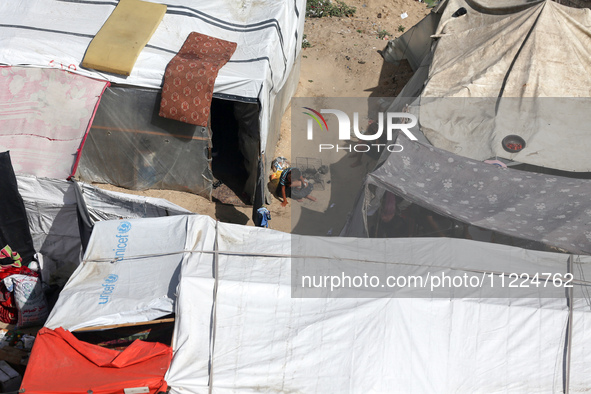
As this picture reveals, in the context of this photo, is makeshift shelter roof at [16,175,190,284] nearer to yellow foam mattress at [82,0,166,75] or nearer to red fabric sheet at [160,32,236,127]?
red fabric sheet at [160,32,236,127]

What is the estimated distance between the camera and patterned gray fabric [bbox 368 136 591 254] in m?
5.76

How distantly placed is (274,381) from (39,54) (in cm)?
691

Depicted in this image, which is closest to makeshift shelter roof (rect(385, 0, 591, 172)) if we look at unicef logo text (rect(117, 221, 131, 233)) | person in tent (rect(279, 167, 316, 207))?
person in tent (rect(279, 167, 316, 207))

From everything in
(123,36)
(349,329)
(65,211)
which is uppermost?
(123,36)

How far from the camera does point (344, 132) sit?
36.1ft

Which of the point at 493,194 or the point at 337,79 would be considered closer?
the point at 493,194

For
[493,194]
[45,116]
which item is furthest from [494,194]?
[45,116]

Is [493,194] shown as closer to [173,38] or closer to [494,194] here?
[494,194]

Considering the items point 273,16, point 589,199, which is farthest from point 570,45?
point 273,16

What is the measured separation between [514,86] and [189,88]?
5.38 meters

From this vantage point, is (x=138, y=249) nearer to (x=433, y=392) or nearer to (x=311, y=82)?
(x=433, y=392)

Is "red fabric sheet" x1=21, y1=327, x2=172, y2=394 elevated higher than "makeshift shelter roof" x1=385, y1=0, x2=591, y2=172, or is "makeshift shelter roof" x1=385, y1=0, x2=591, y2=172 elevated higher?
"makeshift shelter roof" x1=385, y1=0, x2=591, y2=172

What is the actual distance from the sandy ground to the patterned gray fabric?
274 cm

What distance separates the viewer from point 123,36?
8695 millimetres
